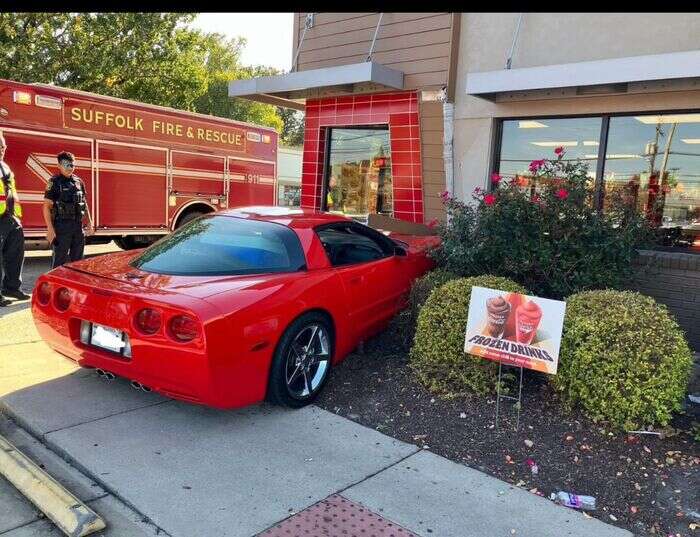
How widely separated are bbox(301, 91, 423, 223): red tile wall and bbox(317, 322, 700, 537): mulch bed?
3613mm

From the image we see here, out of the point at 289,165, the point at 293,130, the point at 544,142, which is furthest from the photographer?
the point at 293,130

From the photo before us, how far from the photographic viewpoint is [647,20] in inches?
228

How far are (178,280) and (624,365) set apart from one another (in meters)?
2.96

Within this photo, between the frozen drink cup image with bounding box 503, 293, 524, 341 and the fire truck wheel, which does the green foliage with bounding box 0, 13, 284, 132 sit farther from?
the frozen drink cup image with bounding box 503, 293, 524, 341

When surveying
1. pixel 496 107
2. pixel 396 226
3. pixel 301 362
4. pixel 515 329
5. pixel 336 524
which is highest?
pixel 496 107

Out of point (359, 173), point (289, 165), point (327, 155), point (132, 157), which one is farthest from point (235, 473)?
point (289, 165)

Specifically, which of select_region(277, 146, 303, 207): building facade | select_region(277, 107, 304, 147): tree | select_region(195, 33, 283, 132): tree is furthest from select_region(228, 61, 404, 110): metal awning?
select_region(277, 107, 304, 147): tree

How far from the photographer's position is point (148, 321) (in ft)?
11.8

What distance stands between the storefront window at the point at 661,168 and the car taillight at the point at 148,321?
439cm

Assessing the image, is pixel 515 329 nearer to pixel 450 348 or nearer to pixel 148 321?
pixel 450 348

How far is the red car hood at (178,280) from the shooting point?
3.72 meters

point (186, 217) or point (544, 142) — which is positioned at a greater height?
point (544, 142)

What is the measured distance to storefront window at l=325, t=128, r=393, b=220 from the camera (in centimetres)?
839

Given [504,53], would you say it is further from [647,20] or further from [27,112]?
[27,112]
